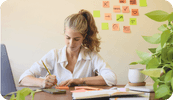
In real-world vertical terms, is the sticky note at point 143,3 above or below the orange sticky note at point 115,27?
above

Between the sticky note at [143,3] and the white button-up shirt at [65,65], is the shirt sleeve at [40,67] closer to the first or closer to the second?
the white button-up shirt at [65,65]

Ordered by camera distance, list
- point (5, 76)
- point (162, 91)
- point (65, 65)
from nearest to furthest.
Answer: point (162, 91) → point (5, 76) → point (65, 65)

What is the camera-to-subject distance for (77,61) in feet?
5.68

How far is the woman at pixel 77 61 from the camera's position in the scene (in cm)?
150

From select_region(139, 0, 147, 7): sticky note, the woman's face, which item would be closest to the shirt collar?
the woman's face

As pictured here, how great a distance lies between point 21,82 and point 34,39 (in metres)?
1.42

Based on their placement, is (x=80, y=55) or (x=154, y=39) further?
(x=80, y=55)

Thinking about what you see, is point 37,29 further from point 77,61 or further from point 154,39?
point 154,39

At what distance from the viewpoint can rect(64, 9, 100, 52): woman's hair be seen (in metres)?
1.63

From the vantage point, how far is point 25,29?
279 centimetres

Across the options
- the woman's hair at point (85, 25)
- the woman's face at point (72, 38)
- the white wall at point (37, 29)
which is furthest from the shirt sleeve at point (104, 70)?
the white wall at point (37, 29)

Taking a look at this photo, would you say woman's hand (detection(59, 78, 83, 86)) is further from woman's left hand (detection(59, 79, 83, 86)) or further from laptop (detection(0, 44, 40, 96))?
laptop (detection(0, 44, 40, 96))

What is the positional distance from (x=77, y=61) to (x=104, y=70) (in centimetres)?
27

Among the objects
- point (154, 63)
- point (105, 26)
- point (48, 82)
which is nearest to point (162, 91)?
point (154, 63)
